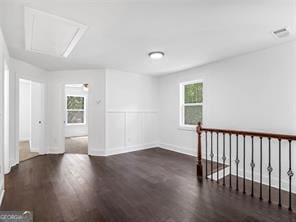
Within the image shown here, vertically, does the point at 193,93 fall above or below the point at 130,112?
above

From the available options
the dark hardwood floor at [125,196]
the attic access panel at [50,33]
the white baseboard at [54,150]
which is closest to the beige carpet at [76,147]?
the white baseboard at [54,150]

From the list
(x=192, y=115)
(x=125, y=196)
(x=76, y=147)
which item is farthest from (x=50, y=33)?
(x=76, y=147)

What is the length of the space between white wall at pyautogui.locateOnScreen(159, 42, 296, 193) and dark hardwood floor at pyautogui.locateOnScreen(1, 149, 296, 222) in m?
1.32

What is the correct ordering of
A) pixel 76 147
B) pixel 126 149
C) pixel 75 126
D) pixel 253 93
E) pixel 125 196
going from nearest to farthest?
pixel 125 196 < pixel 253 93 < pixel 126 149 < pixel 76 147 < pixel 75 126

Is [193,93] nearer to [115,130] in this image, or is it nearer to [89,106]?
[115,130]

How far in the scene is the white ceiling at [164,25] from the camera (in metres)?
1.95

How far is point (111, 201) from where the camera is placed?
2426 millimetres

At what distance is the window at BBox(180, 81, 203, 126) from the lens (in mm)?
4941

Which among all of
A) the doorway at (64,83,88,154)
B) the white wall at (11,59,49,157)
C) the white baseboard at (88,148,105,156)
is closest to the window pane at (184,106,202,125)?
the white baseboard at (88,148,105,156)

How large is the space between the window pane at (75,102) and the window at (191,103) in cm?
564

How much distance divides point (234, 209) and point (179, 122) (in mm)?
3313

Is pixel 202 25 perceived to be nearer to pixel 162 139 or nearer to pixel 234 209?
pixel 234 209

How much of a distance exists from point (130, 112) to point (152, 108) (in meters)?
0.93

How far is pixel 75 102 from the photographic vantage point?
28.7 ft
